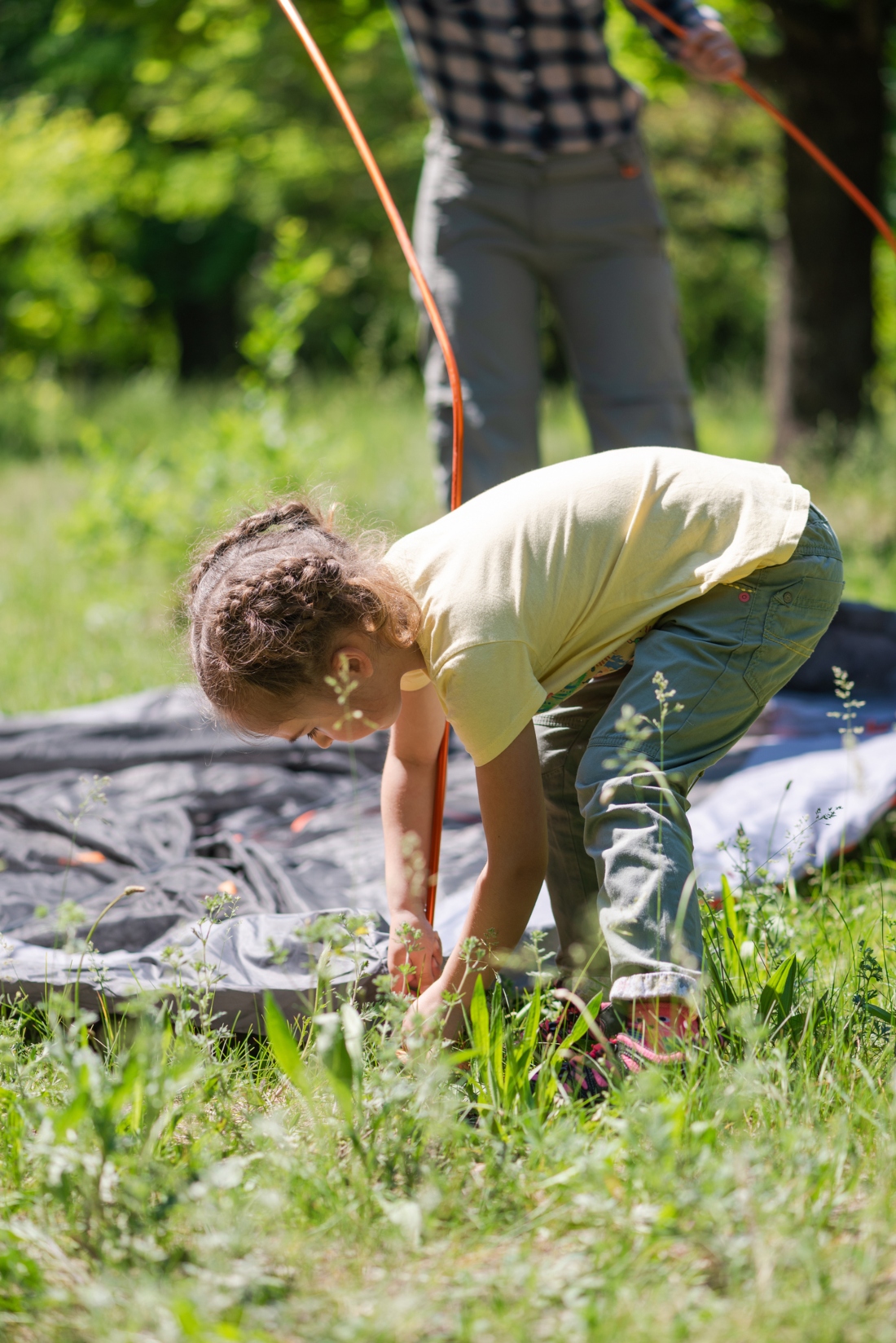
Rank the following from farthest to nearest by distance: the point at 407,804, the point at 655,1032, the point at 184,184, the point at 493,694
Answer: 1. the point at 184,184
2. the point at 407,804
3. the point at 493,694
4. the point at 655,1032

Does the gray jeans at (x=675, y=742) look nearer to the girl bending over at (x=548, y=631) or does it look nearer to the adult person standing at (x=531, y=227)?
the girl bending over at (x=548, y=631)

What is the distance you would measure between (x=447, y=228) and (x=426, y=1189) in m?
2.18

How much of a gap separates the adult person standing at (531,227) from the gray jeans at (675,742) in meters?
1.15

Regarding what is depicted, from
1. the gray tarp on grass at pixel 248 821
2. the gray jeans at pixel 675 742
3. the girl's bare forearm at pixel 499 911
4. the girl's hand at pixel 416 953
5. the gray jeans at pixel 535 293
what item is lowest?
the gray tarp on grass at pixel 248 821

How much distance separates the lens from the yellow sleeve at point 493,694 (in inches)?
60.0

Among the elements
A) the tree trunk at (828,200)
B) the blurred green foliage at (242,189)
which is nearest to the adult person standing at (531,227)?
the tree trunk at (828,200)

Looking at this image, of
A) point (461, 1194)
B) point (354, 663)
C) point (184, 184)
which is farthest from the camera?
point (184, 184)

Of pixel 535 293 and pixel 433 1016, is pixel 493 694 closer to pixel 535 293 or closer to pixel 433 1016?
pixel 433 1016

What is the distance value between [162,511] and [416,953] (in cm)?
386

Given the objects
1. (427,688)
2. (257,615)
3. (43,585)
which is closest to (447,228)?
(427,688)

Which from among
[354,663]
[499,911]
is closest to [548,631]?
[354,663]

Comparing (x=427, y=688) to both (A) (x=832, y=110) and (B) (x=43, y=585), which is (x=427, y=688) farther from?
(A) (x=832, y=110)

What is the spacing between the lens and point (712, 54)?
8.71 ft

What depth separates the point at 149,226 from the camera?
15.4 meters
